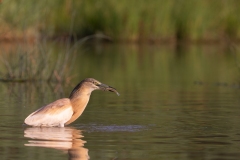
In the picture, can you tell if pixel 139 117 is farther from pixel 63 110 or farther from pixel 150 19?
pixel 150 19

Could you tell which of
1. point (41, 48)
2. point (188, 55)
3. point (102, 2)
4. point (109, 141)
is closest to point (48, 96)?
point (41, 48)

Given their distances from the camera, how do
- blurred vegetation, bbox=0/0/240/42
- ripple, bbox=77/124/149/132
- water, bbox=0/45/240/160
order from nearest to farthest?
water, bbox=0/45/240/160, ripple, bbox=77/124/149/132, blurred vegetation, bbox=0/0/240/42

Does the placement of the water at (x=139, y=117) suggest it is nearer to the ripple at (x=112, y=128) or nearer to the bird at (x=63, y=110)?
the ripple at (x=112, y=128)

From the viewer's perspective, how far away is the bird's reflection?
865 centimetres

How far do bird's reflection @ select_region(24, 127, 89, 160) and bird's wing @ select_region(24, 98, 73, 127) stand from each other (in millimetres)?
90

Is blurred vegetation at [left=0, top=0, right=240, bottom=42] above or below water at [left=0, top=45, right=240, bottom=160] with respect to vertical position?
above

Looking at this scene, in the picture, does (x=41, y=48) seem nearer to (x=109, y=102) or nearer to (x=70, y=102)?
(x=109, y=102)

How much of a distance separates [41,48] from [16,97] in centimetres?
207

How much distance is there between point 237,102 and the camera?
14391 mm

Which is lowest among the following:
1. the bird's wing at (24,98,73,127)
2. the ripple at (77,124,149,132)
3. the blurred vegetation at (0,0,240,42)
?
the ripple at (77,124,149,132)

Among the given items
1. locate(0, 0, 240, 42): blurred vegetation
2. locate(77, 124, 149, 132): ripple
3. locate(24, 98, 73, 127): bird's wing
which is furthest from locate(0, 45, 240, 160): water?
locate(0, 0, 240, 42): blurred vegetation

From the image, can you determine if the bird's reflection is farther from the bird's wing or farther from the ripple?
the ripple

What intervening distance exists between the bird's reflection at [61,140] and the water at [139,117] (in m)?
0.01

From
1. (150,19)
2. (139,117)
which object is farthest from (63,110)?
(150,19)
